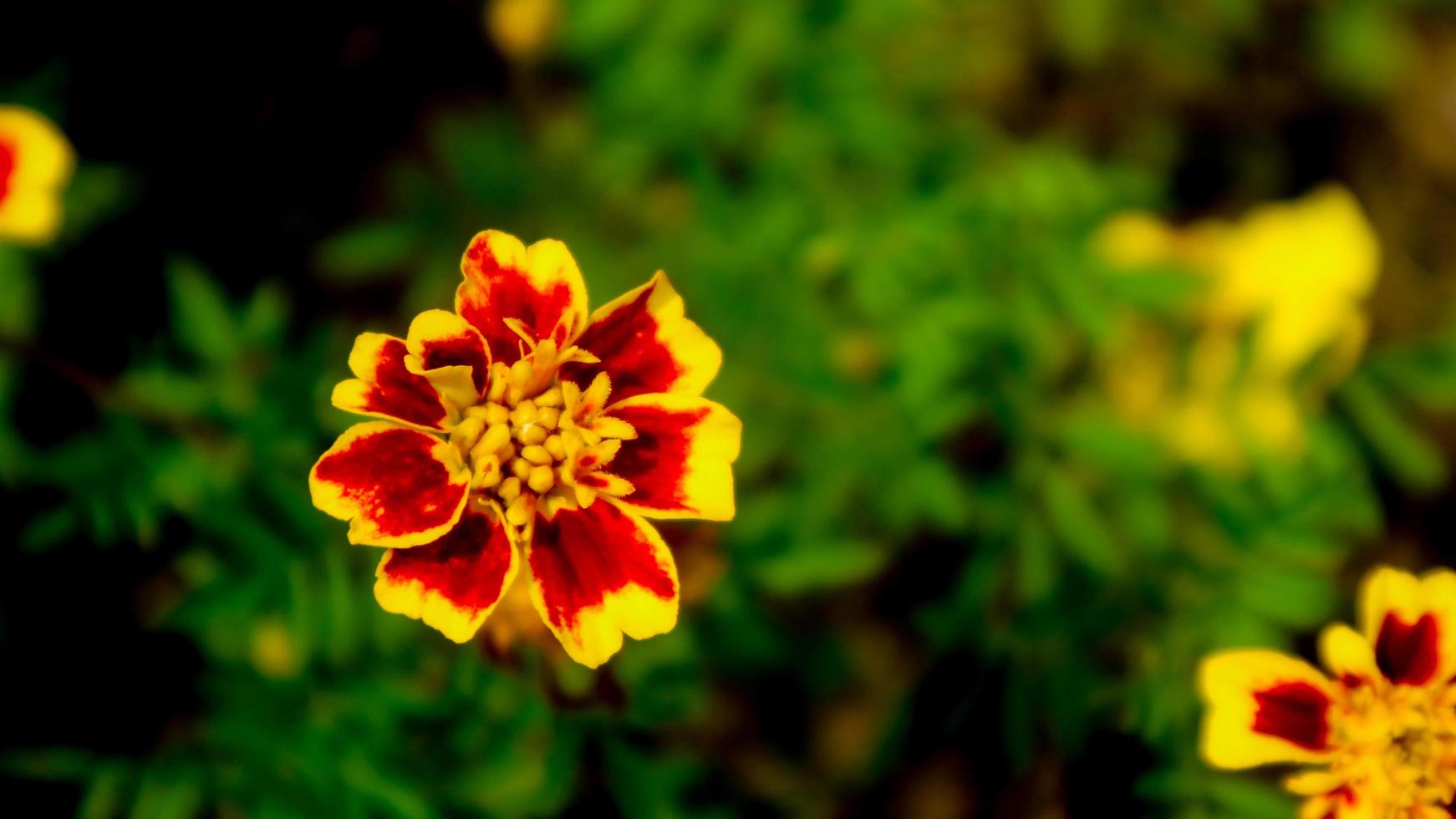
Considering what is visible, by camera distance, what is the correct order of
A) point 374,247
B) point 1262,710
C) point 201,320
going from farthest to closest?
point 374,247
point 201,320
point 1262,710

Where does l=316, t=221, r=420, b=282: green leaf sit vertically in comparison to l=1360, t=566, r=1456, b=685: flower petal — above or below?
above

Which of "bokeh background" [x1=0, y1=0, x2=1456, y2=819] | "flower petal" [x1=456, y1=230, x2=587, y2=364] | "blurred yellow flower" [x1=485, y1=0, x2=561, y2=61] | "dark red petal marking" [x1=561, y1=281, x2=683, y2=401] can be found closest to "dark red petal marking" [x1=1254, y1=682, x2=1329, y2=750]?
"bokeh background" [x1=0, y1=0, x2=1456, y2=819]

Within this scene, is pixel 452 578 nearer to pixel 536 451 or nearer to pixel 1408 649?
pixel 536 451

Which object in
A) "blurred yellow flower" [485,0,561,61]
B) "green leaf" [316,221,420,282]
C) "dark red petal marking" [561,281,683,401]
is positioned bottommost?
"dark red petal marking" [561,281,683,401]

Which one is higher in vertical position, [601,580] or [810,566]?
[810,566]

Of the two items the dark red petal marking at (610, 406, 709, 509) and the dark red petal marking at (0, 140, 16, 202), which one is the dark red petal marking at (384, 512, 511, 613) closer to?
the dark red petal marking at (610, 406, 709, 509)

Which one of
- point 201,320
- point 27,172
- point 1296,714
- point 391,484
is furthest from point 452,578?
point 201,320

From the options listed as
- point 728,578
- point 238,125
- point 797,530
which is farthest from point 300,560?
point 238,125

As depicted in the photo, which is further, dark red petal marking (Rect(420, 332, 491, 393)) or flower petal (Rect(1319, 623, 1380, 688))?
flower petal (Rect(1319, 623, 1380, 688))
